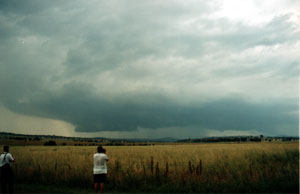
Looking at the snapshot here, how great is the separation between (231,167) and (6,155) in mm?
14154

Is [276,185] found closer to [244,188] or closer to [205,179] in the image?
[244,188]

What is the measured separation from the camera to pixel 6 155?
47.2 ft

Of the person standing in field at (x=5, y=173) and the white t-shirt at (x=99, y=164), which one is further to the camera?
the person standing in field at (x=5, y=173)

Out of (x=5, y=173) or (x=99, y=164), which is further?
(x=5, y=173)

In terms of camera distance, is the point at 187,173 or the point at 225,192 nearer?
the point at 225,192

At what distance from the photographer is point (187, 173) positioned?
54.9ft

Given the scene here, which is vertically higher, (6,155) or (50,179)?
(6,155)

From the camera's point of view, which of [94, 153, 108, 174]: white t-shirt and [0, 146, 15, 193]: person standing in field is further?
[0, 146, 15, 193]: person standing in field

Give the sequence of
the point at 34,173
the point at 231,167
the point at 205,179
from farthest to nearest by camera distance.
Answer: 1. the point at 34,173
2. the point at 231,167
3. the point at 205,179

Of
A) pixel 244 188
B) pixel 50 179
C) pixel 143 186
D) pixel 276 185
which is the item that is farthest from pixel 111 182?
pixel 276 185

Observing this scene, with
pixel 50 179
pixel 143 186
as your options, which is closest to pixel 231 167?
pixel 143 186

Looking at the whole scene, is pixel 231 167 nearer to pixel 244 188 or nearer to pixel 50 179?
pixel 244 188

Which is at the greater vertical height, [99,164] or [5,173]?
[99,164]

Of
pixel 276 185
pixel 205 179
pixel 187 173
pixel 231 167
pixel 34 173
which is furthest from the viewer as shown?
pixel 34 173
